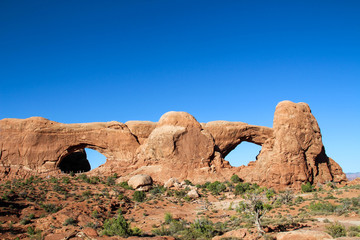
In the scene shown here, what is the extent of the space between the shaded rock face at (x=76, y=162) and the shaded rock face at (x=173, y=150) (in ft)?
24.6

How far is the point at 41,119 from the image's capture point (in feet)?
128

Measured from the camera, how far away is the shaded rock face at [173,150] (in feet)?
119

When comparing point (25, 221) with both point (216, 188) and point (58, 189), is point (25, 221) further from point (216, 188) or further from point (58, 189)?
point (216, 188)

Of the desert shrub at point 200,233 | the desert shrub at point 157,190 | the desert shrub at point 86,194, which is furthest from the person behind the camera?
the desert shrub at point 157,190

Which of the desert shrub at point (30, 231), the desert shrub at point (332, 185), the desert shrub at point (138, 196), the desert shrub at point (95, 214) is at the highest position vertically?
the desert shrub at point (332, 185)

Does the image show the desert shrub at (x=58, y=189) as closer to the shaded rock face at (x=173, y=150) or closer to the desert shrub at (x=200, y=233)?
the shaded rock face at (x=173, y=150)

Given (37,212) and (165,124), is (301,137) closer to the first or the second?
(165,124)

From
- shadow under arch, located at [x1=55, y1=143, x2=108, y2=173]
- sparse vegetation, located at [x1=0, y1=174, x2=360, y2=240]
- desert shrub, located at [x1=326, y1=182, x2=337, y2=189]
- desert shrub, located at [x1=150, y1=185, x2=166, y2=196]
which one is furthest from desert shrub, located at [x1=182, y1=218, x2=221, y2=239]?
shadow under arch, located at [x1=55, y1=143, x2=108, y2=173]

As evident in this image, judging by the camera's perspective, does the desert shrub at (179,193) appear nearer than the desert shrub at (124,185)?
Yes

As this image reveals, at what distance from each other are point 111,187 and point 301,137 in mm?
22404

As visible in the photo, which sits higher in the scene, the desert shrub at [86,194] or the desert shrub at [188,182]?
the desert shrub at [188,182]

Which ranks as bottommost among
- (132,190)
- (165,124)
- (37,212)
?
(37,212)

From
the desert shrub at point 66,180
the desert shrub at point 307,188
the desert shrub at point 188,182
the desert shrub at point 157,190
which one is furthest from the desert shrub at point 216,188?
the desert shrub at point 66,180

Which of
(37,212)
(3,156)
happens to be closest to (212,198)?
(37,212)
